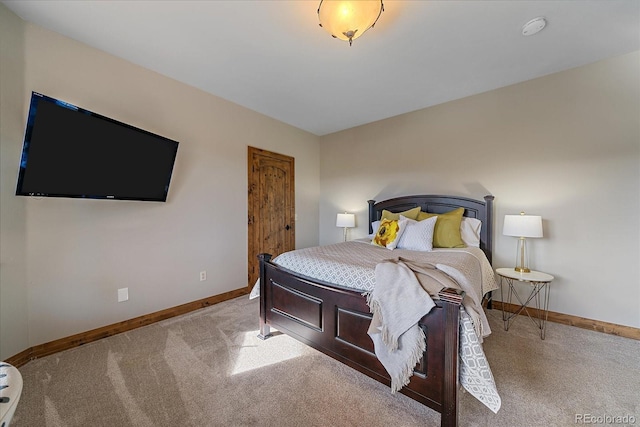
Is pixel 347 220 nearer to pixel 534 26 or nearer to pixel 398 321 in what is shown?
pixel 398 321

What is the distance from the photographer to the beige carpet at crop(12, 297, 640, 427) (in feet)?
4.61

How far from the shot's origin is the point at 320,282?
1828 millimetres

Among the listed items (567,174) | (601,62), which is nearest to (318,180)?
(567,174)

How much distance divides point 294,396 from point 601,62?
402cm

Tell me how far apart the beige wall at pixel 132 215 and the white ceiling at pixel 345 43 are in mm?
236

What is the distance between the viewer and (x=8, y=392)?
630 mm

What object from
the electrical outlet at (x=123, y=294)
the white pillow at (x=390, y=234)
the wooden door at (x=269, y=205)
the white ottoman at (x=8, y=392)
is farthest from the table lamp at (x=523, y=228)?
the electrical outlet at (x=123, y=294)

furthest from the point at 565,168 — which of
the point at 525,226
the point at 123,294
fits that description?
the point at 123,294

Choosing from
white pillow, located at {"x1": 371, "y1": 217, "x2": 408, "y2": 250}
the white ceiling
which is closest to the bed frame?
white pillow, located at {"x1": 371, "y1": 217, "x2": 408, "y2": 250}

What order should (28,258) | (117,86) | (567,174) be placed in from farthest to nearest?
(567,174) → (117,86) → (28,258)

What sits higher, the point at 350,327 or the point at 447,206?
the point at 447,206

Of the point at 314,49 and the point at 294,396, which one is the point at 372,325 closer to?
the point at 294,396

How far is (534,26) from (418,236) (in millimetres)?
1994

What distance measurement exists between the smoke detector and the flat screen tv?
3.25 metres
